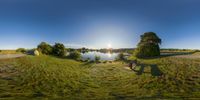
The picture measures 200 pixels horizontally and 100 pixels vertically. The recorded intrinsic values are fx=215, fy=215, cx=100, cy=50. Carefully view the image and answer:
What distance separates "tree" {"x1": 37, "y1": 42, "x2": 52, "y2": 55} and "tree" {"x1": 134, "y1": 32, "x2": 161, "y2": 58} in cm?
3290

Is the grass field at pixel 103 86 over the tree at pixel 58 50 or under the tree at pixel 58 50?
under

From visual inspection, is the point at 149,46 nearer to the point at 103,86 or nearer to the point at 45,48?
the point at 103,86

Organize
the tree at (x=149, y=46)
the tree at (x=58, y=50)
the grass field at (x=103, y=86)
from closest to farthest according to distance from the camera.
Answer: the grass field at (x=103, y=86), the tree at (x=149, y=46), the tree at (x=58, y=50)

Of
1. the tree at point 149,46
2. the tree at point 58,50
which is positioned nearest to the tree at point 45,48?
the tree at point 58,50

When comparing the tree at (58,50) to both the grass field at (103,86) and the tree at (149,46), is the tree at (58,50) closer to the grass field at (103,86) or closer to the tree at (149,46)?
the tree at (149,46)

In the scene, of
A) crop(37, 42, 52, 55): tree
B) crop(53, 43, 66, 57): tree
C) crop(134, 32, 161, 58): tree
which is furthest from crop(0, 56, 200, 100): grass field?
crop(53, 43, 66, 57): tree

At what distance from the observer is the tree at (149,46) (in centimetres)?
6087

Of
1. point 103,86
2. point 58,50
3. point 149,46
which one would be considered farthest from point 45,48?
point 103,86

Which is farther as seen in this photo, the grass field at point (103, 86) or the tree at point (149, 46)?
the tree at point (149, 46)

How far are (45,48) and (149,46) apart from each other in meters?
37.5

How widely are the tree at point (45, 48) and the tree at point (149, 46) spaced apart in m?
32.9

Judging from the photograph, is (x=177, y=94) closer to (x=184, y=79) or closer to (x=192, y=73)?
(x=184, y=79)

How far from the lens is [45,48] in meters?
77.4

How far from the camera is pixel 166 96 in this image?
21969 millimetres
